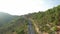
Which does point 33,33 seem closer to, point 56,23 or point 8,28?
point 56,23

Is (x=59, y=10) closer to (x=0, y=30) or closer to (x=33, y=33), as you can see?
(x=33, y=33)

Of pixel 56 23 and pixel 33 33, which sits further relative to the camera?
pixel 33 33

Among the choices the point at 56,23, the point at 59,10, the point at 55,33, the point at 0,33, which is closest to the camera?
the point at 55,33

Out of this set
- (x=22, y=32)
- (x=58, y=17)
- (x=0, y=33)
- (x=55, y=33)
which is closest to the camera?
(x=55, y=33)

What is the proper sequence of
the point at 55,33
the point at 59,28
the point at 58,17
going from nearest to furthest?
the point at 55,33 < the point at 59,28 < the point at 58,17

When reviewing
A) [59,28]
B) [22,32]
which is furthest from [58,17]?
[22,32]

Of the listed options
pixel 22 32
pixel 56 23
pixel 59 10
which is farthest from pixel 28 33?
pixel 56 23

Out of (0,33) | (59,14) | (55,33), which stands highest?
(59,14)

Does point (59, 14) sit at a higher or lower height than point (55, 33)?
higher

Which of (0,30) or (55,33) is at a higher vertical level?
(55,33)
